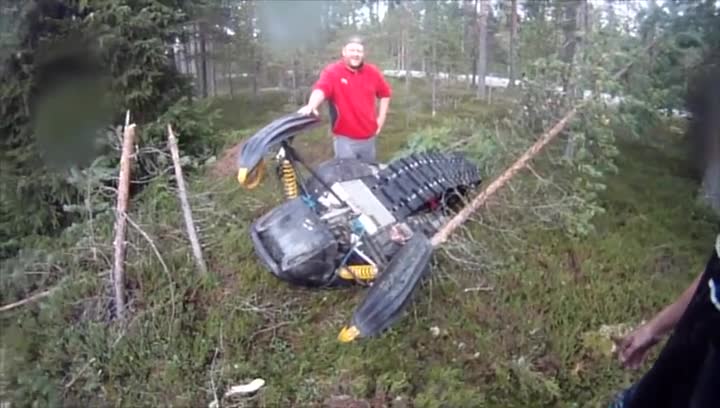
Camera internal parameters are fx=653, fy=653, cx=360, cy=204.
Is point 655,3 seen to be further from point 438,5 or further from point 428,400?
point 428,400

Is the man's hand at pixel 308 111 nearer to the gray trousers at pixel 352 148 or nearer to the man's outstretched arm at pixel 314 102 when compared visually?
the man's outstretched arm at pixel 314 102

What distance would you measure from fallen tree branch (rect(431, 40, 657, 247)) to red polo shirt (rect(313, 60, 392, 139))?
1.09 feet

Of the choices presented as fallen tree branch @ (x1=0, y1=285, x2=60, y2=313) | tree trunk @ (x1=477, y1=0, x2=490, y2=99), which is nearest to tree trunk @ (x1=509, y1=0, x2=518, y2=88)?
tree trunk @ (x1=477, y1=0, x2=490, y2=99)

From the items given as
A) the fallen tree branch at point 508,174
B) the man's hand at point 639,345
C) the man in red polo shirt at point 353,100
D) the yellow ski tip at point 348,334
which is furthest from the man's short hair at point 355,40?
the man's hand at point 639,345

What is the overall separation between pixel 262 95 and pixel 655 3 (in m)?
1.04

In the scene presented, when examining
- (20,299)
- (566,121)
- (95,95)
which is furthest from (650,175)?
(20,299)

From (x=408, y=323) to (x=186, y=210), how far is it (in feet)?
2.12

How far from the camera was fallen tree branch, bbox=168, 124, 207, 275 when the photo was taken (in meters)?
1.69

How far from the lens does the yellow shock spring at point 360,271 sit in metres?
1.52

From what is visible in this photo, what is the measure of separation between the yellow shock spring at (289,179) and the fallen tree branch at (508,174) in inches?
14.4

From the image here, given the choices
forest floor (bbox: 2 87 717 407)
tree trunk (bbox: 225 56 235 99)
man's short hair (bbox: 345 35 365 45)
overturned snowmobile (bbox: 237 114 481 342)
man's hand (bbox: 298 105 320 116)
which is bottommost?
forest floor (bbox: 2 87 717 407)

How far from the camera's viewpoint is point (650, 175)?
177cm

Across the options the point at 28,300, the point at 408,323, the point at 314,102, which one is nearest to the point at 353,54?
the point at 314,102

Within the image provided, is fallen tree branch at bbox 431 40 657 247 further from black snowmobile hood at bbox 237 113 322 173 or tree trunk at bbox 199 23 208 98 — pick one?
tree trunk at bbox 199 23 208 98
